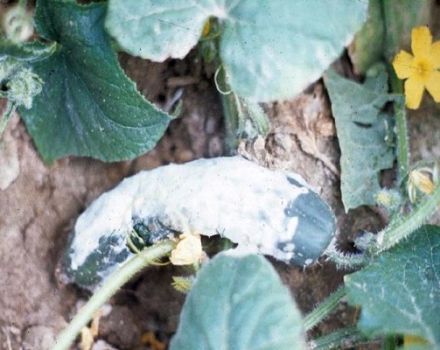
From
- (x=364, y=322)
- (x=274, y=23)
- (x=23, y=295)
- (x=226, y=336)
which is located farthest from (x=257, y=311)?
(x=23, y=295)

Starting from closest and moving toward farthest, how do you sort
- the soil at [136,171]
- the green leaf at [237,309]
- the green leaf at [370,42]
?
the green leaf at [237,309], the soil at [136,171], the green leaf at [370,42]

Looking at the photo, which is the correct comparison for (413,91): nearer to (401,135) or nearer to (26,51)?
(401,135)

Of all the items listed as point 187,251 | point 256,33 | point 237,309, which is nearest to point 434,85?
point 256,33

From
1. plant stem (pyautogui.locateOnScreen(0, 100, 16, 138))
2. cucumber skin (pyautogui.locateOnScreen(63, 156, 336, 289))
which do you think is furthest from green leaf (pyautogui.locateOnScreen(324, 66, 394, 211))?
plant stem (pyautogui.locateOnScreen(0, 100, 16, 138))

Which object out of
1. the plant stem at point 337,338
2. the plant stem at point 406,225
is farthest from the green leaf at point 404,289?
the plant stem at point 337,338

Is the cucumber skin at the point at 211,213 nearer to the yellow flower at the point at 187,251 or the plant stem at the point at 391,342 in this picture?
the yellow flower at the point at 187,251

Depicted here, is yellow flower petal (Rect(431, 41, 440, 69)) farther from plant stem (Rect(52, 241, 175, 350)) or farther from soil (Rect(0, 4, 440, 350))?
plant stem (Rect(52, 241, 175, 350))
